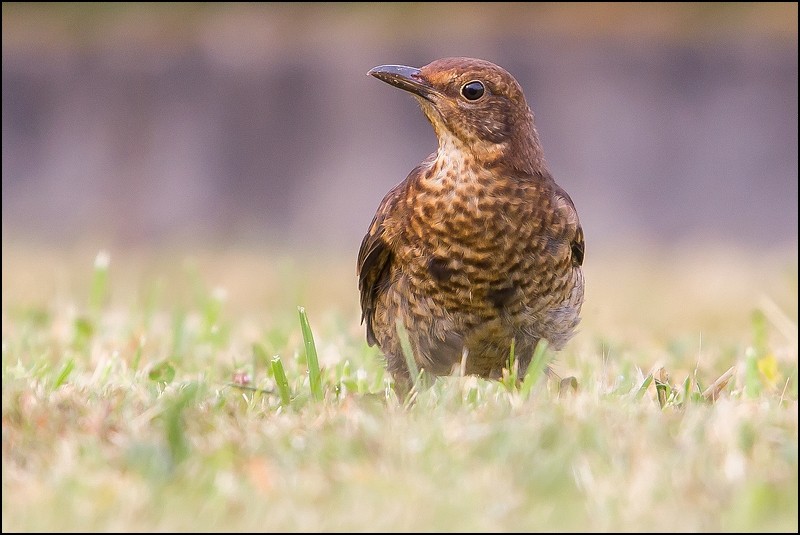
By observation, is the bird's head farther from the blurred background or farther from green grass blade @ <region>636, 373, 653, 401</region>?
the blurred background

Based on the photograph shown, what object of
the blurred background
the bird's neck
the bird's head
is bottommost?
the blurred background

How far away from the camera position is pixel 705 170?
11.3m

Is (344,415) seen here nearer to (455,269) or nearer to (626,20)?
(455,269)

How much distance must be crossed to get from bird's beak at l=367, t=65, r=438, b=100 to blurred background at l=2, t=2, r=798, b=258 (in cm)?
677

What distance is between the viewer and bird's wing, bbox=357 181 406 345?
13.4ft

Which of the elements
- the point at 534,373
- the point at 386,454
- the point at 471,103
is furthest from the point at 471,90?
the point at 386,454

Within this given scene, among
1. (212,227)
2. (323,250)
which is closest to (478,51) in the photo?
(323,250)

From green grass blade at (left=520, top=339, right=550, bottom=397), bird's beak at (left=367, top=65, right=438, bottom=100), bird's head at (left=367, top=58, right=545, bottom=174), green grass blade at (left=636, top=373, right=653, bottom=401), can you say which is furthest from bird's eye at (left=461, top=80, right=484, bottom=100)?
green grass blade at (left=636, top=373, right=653, bottom=401)

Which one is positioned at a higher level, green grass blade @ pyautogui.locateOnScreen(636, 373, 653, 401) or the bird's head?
the bird's head

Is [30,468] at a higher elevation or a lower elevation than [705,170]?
higher

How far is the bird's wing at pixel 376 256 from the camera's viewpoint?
4.07 meters

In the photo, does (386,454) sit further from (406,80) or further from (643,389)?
(406,80)

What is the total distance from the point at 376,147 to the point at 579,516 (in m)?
9.36

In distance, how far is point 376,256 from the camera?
4.12m
